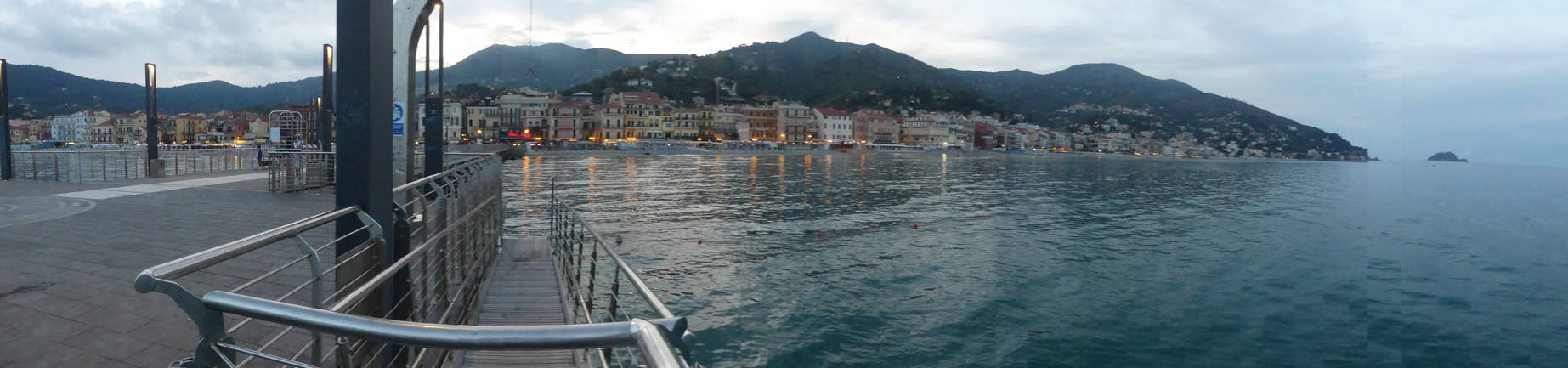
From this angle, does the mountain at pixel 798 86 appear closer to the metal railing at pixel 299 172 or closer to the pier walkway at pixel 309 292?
the metal railing at pixel 299 172

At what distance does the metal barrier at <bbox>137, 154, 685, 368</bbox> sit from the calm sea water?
3454 millimetres

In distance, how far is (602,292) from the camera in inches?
448

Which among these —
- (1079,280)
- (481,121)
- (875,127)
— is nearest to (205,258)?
(1079,280)

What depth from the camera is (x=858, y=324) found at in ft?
33.8

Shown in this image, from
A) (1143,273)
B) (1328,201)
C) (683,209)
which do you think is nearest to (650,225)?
(683,209)

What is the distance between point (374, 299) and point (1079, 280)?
12683 mm

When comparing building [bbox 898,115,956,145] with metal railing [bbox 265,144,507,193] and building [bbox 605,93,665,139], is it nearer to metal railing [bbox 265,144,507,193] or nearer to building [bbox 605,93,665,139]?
building [bbox 605,93,665,139]

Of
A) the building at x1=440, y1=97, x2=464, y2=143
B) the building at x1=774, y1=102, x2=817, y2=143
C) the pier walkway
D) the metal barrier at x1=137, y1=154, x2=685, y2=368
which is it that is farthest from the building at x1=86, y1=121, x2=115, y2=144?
the metal barrier at x1=137, y1=154, x2=685, y2=368

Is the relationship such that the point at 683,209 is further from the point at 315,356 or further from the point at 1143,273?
the point at 315,356

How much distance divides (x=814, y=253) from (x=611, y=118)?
8527 cm

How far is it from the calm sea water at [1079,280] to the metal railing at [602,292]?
811 millimetres

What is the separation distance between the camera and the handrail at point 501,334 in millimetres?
1259

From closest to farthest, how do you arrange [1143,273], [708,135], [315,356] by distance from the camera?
[315,356]
[1143,273]
[708,135]

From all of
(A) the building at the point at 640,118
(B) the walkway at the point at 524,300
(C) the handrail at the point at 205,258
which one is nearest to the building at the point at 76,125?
(A) the building at the point at 640,118
